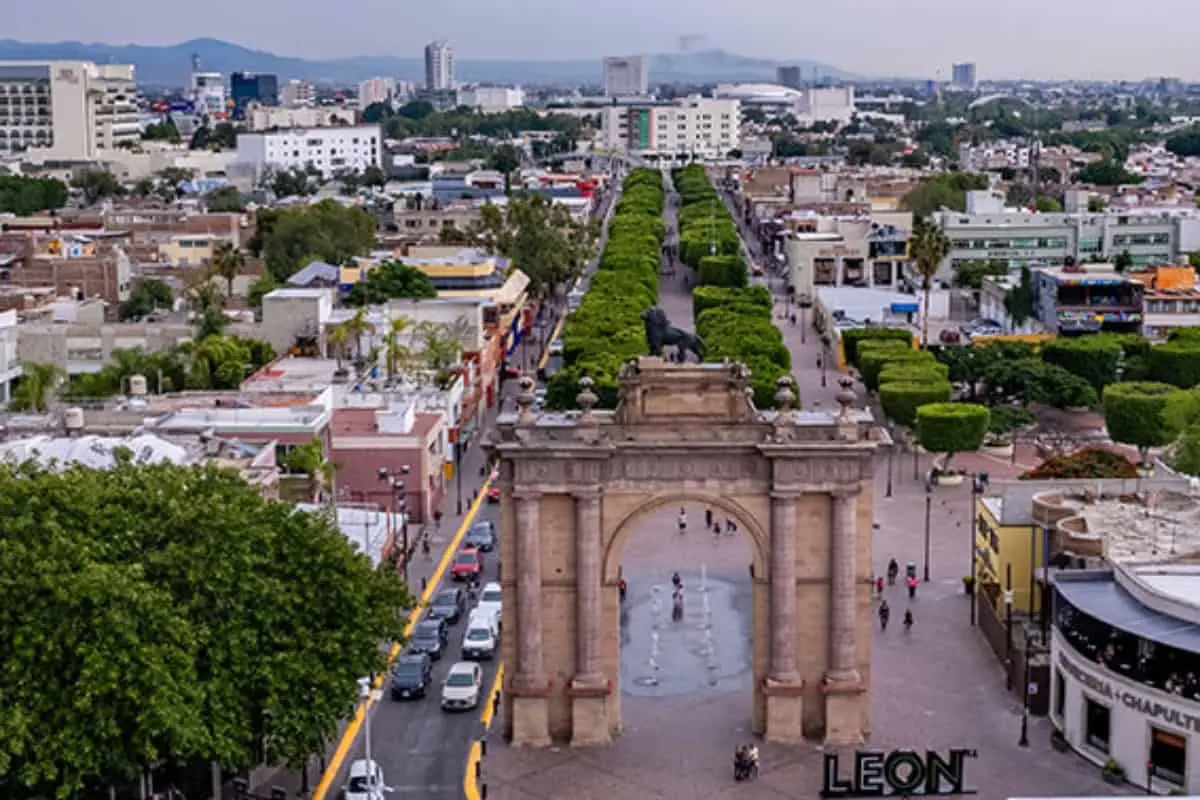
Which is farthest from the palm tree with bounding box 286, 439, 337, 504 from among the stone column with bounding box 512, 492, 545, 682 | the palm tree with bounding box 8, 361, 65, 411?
the palm tree with bounding box 8, 361, 65, 411

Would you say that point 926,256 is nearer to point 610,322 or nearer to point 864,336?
point 864,336

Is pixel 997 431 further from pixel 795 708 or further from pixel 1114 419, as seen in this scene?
pixel 795 708

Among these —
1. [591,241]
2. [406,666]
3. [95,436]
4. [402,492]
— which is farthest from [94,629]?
[591,241]

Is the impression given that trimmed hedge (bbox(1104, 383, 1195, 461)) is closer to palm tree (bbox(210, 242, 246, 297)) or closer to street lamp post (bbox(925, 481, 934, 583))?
street lamp post (bbox(925, 481, 934, 583))

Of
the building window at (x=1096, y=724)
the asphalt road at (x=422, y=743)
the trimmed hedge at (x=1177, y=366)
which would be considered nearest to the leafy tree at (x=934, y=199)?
the trimmed hedge at (x=1177, y=366)

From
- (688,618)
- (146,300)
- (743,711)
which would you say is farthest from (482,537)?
(146,300)

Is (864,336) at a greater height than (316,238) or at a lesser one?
lesser
